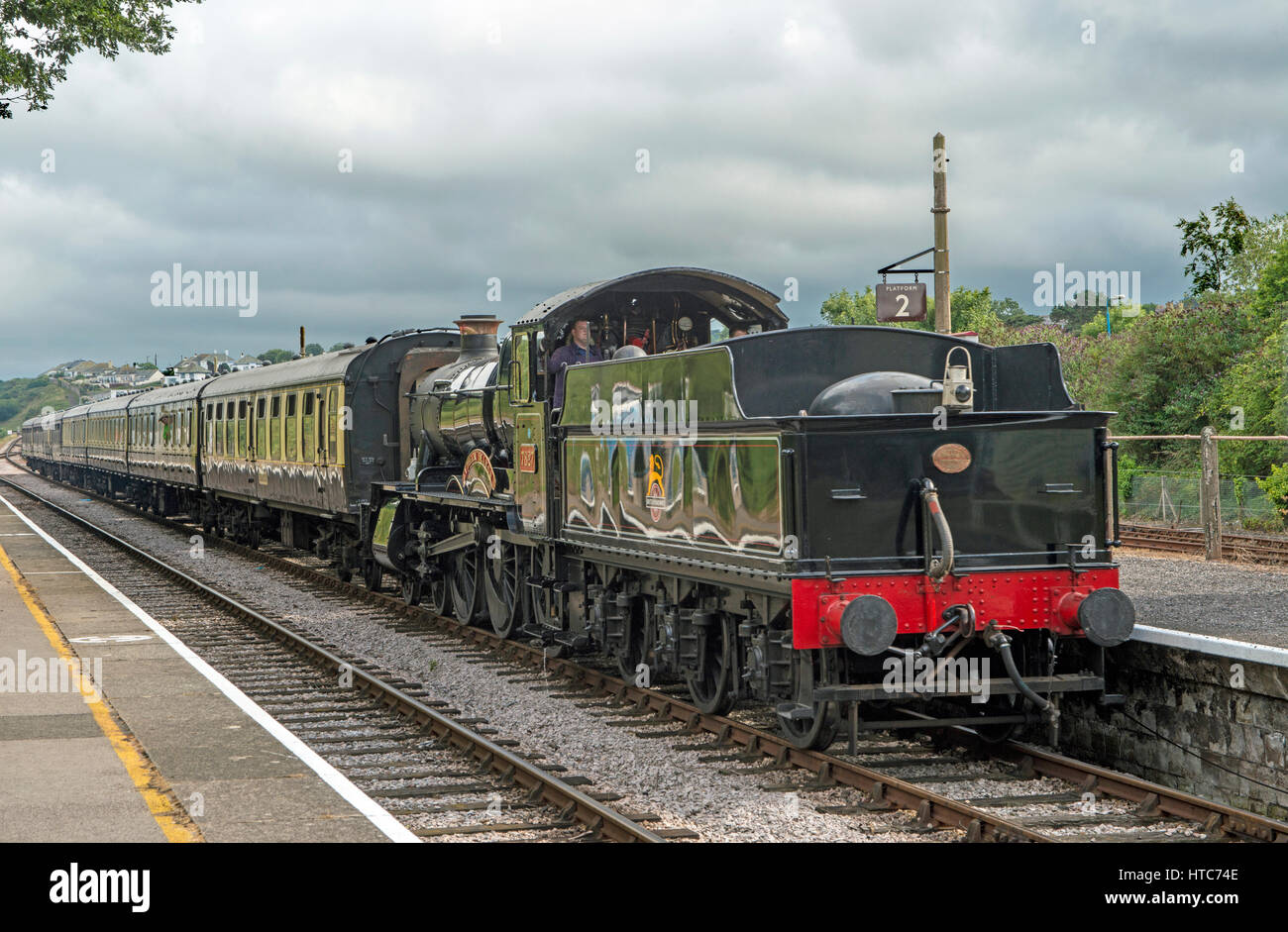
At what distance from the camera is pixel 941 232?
51.4 ft

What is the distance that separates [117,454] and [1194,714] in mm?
38568

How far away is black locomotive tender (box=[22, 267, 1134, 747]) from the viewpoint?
755 cm

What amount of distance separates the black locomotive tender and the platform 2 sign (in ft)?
15.2

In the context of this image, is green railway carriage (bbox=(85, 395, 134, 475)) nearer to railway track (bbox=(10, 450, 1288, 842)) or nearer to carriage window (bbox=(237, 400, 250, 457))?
carriage window (bbox=(237, 400, 250, 457))

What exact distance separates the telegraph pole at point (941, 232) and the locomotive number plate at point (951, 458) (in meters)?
7.65

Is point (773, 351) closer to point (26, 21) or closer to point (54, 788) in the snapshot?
point (54, 788)

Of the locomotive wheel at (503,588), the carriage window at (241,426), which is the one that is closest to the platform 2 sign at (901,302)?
the locomotive wheel at (503,588)

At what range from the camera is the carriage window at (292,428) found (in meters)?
20.3

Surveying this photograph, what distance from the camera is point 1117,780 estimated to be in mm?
7223

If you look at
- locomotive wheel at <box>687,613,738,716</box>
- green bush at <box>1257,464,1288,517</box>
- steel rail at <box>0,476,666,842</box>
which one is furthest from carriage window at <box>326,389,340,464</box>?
green bush at <box>1257,464,1288,517</box>

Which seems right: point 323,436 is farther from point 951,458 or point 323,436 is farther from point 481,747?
point 951,458

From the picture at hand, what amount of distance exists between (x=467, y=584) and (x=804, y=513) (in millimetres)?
7744

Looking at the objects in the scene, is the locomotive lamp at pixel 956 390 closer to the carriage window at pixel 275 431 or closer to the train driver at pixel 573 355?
the train driver at pixel 573 355

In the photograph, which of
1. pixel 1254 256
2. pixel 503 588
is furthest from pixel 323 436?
pixel 1254 256
